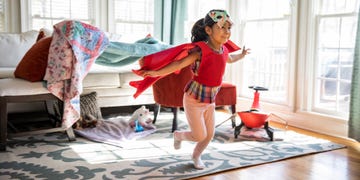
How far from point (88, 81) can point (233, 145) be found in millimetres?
1720

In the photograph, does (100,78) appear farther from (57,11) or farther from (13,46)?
(57,11)

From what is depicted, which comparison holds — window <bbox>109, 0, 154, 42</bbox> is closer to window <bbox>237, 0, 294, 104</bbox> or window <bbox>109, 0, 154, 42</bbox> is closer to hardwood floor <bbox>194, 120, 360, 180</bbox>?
window <bbox>237, 0, 294, 104</bbox>

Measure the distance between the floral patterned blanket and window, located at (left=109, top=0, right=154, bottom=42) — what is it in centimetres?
204

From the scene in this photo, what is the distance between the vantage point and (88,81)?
4035mm

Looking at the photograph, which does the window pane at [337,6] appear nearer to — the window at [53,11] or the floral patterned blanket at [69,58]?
the floral patterned blanket at [69,58]

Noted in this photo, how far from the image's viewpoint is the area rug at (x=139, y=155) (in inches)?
98.0

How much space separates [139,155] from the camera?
2.90m

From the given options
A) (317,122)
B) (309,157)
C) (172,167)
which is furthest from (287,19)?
(172,167)

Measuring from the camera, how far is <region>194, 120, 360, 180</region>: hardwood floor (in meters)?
2.49

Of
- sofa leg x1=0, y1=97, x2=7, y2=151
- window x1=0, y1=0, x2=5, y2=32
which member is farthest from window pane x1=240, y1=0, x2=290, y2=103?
window x1=0, y1=0, x2=5, y2=32

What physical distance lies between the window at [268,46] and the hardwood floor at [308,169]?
1.30m

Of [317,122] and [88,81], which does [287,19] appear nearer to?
[317,122]

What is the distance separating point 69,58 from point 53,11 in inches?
86.7

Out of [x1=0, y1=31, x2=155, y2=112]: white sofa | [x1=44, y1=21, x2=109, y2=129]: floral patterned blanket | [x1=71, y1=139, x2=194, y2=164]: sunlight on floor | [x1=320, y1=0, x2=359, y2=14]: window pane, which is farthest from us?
[x1=0, y1=31, x2=155, y2=112]: white sofa
